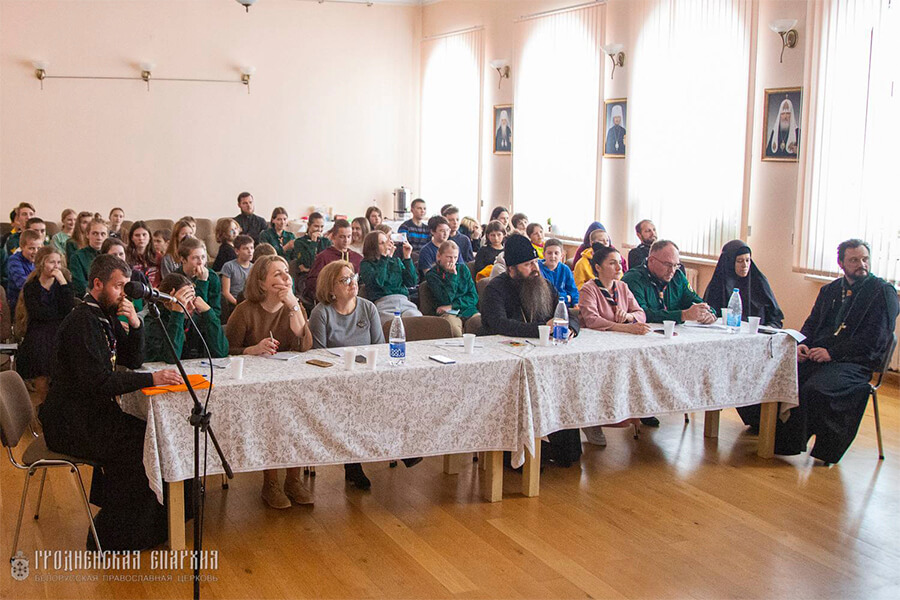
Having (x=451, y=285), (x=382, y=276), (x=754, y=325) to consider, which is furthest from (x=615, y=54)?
(x=754, y=325)

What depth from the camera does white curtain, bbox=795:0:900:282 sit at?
727cm

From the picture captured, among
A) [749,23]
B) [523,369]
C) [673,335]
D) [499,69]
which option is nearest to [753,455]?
[673,335]

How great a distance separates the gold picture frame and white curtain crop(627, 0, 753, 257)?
2.35 m

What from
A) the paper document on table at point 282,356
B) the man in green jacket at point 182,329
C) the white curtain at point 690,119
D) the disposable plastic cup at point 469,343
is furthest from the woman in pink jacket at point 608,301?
the white curtain at point 690,119

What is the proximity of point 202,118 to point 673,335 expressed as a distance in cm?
894

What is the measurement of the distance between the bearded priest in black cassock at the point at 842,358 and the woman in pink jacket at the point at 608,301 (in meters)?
Answer: 1.08

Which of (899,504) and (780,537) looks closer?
(780,537)

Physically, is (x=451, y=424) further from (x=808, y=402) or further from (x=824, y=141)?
(x=824, y=141)

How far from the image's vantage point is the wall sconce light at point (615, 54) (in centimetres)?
995

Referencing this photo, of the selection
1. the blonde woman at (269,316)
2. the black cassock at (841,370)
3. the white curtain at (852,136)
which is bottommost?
the black cassock at (841,370)

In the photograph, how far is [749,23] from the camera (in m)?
8.40

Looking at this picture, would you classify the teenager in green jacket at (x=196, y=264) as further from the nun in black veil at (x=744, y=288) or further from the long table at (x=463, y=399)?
the nun in black veil at (x=744, y=288)

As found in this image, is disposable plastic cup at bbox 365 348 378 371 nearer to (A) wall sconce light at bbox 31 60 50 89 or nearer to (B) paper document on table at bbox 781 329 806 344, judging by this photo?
(B) paper document on table at bbox 781 329 806 344

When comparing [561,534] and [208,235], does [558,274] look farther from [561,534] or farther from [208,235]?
[208,235]
